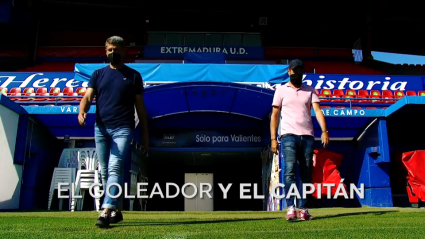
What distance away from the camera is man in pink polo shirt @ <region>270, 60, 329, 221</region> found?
409cm

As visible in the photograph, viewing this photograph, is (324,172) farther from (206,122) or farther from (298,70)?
(298,70)

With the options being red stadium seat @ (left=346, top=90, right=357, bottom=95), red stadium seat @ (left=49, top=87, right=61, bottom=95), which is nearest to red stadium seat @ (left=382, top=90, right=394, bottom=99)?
red stadium seat @ (left=346, top=90, right=357, bottom=95)

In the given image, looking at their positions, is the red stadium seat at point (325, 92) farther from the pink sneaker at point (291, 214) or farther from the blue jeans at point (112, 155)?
the blue jeans at point (112, 155)

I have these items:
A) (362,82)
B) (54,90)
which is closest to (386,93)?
(362,82)

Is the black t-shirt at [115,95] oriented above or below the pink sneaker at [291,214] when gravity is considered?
above

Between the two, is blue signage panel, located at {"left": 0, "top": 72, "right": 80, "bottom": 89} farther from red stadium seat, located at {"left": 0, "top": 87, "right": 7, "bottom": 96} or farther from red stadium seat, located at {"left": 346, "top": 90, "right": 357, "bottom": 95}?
red stadium seat, located at {"left": 346, "top": 90, "right": 357, "bottom": 95}

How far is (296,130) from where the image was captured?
414 centimetres

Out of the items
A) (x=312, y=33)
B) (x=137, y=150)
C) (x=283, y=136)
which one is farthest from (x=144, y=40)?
(x=283, y=136)

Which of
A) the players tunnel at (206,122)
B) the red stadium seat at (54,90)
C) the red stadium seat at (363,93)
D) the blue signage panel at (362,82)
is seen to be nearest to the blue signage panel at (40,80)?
the red stadium seat at (54,90)

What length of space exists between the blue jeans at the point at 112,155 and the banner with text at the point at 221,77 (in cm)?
716

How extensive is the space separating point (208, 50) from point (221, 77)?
8358mm

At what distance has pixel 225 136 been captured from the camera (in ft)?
34.4

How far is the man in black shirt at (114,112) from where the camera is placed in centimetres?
356

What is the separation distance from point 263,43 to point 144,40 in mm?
5669
